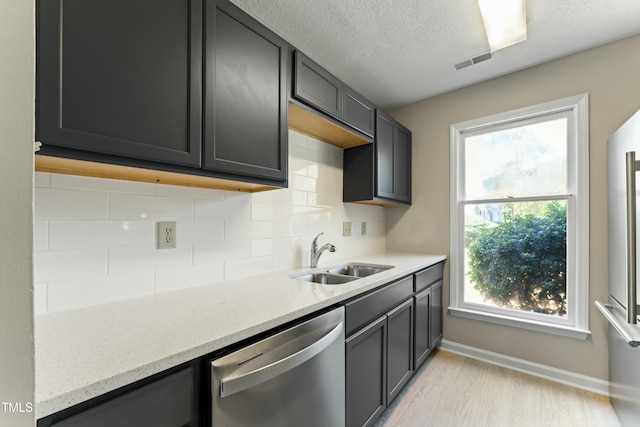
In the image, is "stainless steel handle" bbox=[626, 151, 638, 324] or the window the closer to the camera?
"stainless steel handle" bbox=[626, 151, 638, 324]

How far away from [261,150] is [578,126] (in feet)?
7.88

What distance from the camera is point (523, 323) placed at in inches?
91.1

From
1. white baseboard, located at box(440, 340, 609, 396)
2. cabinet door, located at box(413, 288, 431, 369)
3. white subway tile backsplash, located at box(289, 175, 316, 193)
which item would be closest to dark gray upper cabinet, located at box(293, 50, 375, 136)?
white subway tile backsplash, located at box(289, 175, 316, 193)

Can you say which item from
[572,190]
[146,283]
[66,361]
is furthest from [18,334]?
[572,190]

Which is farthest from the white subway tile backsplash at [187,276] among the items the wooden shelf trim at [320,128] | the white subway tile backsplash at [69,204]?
the wooden shelf trim at [320,128]

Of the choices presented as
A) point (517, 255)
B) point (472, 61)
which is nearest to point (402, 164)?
point (472, 61)

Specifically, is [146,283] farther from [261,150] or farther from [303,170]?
[303,170]

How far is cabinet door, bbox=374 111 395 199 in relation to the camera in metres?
2.38

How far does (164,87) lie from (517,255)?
9.17 feet

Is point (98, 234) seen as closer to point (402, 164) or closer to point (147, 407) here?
point (147, 407)

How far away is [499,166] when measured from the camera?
2.53 meters

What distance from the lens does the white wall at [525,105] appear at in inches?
79.3

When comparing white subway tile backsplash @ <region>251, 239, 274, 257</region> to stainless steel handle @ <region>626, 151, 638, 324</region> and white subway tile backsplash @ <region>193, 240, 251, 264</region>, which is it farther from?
stainless steel handle @ <region>626, 151, 638, 324</region>

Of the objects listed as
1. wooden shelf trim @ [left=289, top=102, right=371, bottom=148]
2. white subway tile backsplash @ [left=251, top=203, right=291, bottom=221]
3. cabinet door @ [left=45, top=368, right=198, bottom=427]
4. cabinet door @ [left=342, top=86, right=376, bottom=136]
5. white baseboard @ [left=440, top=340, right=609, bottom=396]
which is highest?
cabinet door @ [left=342, top=86, right=376, bottom=136]
